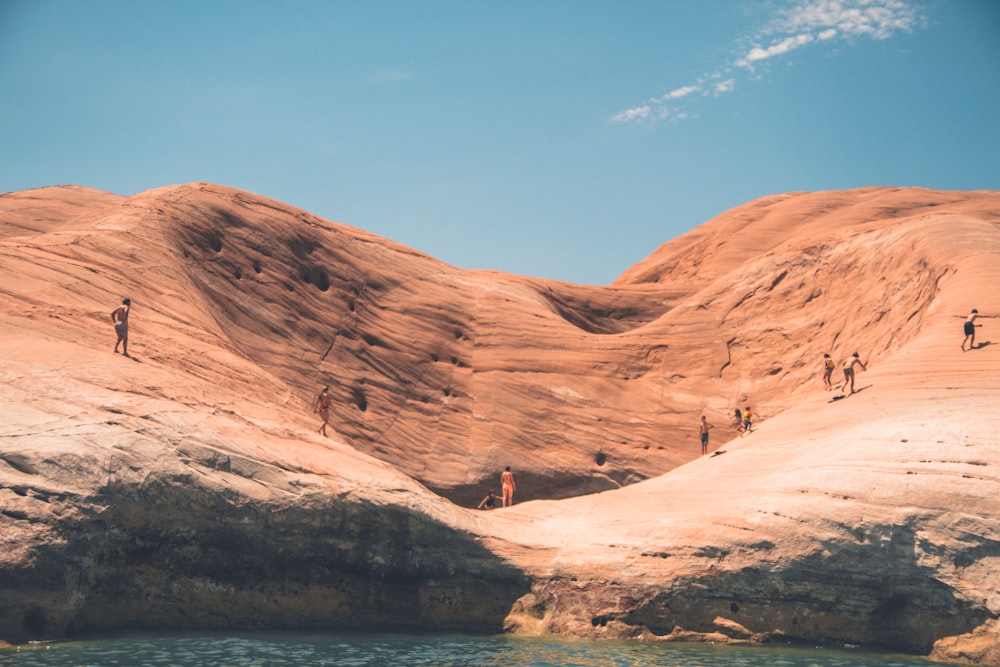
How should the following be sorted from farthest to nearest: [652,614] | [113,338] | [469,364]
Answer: [469,364] < [113,338] < [652,614]

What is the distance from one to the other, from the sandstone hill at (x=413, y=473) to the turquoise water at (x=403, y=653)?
1.95 feet

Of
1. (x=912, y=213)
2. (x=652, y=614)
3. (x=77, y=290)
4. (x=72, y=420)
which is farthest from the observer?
(x=912, y=213)

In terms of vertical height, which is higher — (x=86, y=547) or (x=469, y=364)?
(x=469, y=364)

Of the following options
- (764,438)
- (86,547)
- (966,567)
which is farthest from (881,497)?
(86,547)

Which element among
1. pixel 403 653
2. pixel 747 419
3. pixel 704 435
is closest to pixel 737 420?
pixel 747 419

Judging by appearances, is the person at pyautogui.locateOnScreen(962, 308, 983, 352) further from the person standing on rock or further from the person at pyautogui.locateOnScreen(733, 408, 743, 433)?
the person at pyautogui.locateOnScreen(733, 408, 743, 433)

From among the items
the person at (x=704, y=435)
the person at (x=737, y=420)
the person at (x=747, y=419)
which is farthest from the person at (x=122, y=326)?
the person at (x=737, y=420)

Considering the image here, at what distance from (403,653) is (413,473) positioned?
11.8 metres

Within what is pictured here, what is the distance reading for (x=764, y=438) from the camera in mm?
21953

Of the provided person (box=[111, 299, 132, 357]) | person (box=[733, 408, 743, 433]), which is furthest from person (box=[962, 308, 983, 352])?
person (box=[111, 299, 132, 357])

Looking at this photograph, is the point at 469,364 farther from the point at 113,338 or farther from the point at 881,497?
the point at 881,497

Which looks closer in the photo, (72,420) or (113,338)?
(72,420)

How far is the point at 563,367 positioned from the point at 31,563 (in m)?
19.0

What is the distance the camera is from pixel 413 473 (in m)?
27.4
